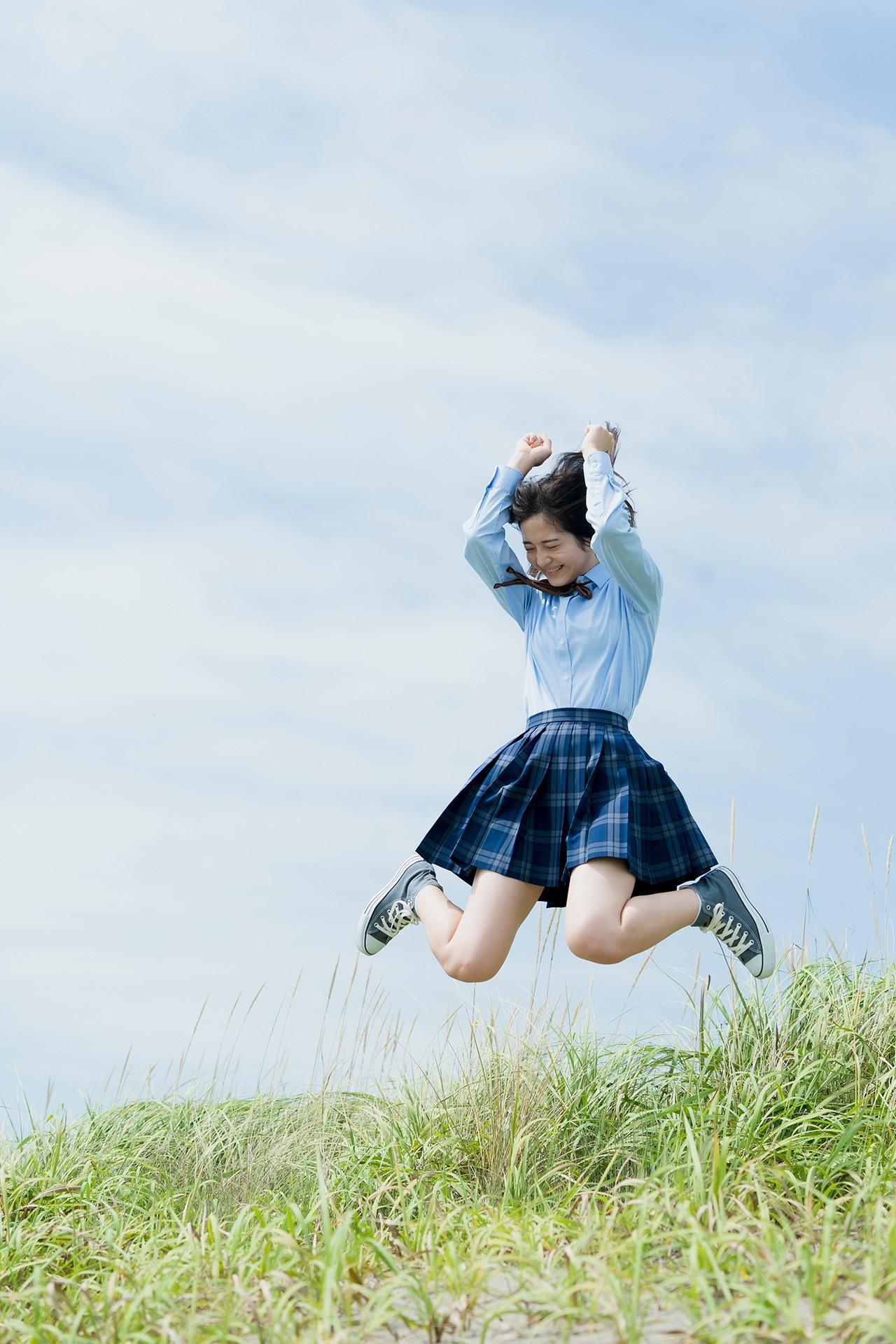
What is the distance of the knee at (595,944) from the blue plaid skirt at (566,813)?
216 mm

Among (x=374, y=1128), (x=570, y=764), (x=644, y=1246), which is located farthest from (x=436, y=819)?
(x=644, y=1246)

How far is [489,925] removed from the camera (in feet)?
12.9

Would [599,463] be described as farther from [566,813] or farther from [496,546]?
[566,813]

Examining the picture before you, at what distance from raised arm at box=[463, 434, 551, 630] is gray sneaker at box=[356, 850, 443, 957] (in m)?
0.94

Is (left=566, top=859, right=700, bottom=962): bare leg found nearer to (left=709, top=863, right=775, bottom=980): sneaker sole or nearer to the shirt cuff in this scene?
(left=709, top=863, right=775, bottom=980): sneaker sole

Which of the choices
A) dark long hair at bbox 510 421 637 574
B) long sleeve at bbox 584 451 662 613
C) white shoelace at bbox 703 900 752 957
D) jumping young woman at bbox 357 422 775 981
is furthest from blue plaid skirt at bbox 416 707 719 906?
dark long hair at bbox 510 421 637 574

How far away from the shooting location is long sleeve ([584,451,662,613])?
156 inches

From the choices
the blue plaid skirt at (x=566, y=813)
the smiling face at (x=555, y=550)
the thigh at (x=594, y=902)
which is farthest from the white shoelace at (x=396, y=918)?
the smiling face at (x=555, y=550)

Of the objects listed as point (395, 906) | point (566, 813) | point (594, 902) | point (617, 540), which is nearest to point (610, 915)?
point (594, 902)

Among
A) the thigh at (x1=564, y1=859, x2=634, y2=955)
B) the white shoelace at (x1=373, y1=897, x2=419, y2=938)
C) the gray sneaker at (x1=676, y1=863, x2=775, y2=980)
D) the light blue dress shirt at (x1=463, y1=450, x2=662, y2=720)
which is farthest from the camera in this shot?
the white shoelace at (x1=373, y1=897, x2=419, y2=938)

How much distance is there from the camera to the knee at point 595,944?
3773mm

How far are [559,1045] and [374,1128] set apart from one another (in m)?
0.77

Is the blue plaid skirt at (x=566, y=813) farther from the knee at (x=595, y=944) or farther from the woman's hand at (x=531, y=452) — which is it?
the woman's hand at (x=531, y=452)

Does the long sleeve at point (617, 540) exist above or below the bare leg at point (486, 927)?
above
